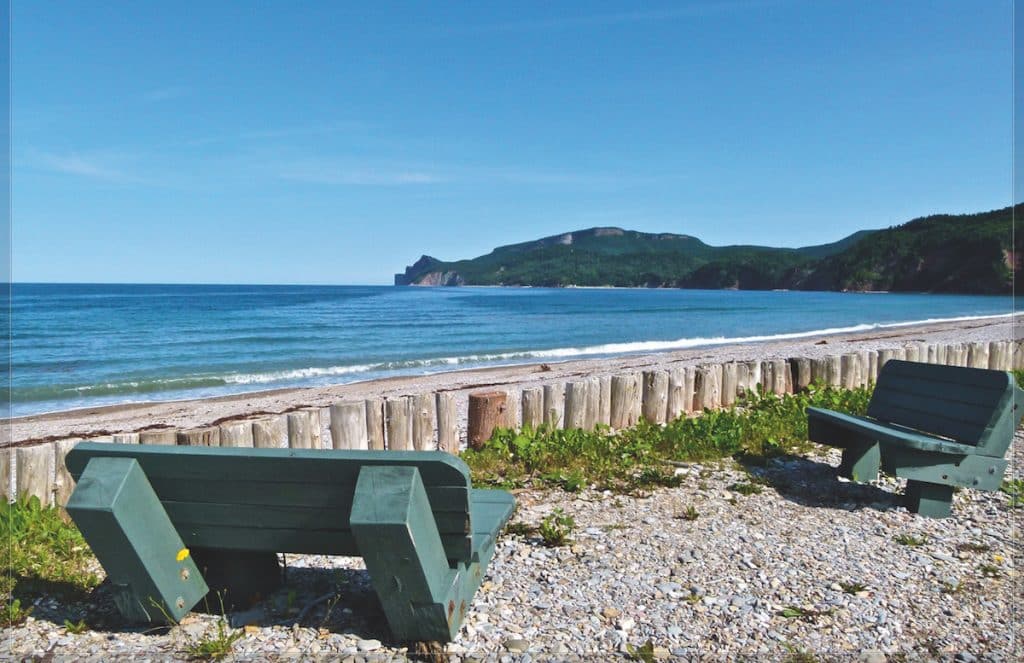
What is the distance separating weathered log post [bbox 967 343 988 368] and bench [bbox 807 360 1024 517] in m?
7.35

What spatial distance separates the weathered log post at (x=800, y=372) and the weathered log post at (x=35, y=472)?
9.31 m

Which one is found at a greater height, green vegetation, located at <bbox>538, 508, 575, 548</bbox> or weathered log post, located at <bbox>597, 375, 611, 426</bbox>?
weathered log post, located at <bbox>597, 375, 611, 426</bbox>

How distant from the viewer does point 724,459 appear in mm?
7047

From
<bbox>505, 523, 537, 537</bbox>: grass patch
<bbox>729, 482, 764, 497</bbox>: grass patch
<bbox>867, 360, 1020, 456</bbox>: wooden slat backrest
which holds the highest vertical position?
<bbox>867, 360, 1020, 456</bbox>: wooden slat backrest

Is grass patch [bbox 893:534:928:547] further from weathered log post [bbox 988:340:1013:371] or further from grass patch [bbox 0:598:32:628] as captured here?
weathered log post [bbox 988:340:1013:371]

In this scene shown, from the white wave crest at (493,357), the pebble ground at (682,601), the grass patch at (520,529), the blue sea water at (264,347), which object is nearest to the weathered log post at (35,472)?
the pebble ground at (682,601)

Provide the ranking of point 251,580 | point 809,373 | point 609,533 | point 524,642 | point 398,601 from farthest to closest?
point 809,373, point 609,533, point 251,580, point 524,642, point 398,601

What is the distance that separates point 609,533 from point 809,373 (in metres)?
6.68

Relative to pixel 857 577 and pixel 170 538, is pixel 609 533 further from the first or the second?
pixel 170 538

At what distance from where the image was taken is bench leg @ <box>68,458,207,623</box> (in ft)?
10.3

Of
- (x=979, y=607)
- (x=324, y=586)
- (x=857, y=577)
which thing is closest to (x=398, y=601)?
(x=324, y=586)

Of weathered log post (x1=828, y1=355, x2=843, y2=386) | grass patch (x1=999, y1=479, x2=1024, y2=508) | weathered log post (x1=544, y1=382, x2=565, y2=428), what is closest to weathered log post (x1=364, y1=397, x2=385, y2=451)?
weathered log post (x1=544, y1=382, x2=565, y2=428)

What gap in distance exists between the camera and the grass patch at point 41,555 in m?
4.05

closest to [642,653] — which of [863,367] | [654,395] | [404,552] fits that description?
[404,552]
